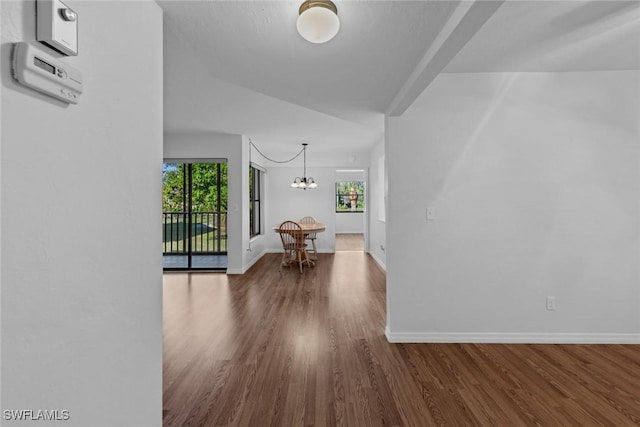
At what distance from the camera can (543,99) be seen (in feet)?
8.77

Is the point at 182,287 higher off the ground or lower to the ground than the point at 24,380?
lower

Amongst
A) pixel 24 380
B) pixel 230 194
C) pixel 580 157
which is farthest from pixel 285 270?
pixel 24 380

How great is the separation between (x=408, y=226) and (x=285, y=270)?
3331 mm

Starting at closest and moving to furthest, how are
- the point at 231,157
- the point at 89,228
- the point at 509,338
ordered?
the point at 89,228 → the point at 509,338 → the point at 231,157

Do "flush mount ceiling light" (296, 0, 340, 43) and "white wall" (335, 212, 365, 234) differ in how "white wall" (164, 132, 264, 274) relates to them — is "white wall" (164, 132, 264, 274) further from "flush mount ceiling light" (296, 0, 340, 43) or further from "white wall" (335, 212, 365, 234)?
"white wall" (335, 212, 365, 234)

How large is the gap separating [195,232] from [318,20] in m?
5.67

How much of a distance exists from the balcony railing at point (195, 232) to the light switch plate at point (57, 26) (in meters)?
5.25

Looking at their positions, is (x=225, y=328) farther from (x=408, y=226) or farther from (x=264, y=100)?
(x=264, y=100)

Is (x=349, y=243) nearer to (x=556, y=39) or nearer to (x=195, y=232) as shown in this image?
(x=195, y=232)

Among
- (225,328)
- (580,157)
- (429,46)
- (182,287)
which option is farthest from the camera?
(182,287)

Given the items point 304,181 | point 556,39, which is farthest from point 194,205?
point 556,39

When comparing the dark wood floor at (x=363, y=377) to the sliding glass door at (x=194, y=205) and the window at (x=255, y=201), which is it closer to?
the sliding glass door at (x=194, y=205)

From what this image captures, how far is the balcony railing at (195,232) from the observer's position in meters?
5.97

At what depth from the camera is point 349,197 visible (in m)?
11.7
